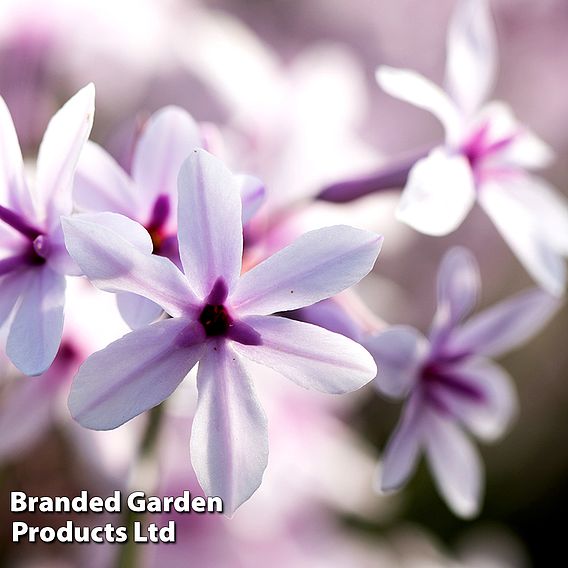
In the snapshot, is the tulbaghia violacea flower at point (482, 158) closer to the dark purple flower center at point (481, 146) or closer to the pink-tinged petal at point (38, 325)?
the dark purple flower center at point (481, 146)

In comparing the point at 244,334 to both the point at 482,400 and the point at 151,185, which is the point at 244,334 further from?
the point at 482,400

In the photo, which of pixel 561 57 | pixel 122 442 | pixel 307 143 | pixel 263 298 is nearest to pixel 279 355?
pixel 263 298

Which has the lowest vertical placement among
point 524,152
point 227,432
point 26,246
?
point 227,432

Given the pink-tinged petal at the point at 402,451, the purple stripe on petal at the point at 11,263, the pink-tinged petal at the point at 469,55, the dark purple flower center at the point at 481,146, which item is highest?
the pink-tinged petal at the point at 469,55

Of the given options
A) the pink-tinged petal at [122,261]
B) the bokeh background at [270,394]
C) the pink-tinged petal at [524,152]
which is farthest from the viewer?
the bokeh background at [270,394]

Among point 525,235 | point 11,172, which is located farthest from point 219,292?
point 525,235

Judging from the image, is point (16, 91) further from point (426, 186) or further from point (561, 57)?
point (561, 57)

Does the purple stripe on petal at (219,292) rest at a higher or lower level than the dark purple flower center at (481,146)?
lower

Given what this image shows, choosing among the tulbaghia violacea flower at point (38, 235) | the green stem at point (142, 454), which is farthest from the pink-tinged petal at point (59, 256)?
the green stem at point (142, 454)
